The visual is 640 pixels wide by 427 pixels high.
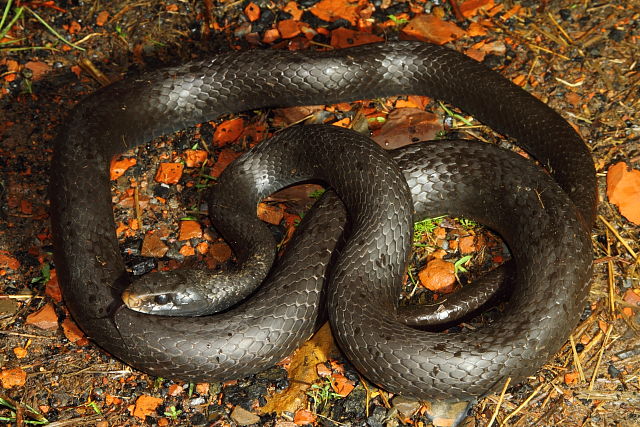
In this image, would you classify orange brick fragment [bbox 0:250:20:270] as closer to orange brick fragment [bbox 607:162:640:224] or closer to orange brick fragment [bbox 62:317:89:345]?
orange brick fragment [bbox 62:317:89:345]

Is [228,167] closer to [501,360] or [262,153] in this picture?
[262,153]

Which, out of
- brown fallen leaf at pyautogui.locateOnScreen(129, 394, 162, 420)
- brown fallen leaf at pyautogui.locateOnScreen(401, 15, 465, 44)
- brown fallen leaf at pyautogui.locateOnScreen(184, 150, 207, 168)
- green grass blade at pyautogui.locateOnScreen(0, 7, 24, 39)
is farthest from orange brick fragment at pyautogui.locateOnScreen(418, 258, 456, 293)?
green grass blade at pyautogui.locateOnScreen(0, 7, 24, 39)

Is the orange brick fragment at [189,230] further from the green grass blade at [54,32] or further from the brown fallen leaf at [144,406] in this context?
the green grass blade at [54,32]

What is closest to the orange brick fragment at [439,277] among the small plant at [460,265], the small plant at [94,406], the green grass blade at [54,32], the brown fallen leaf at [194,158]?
the small plant at [460,265]

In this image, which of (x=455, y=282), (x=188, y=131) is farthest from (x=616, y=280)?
(x=188, y=131)

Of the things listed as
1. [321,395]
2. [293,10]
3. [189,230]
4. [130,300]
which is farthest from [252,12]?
[321,395]

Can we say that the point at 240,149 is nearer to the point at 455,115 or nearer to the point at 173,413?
the point at 455,115
